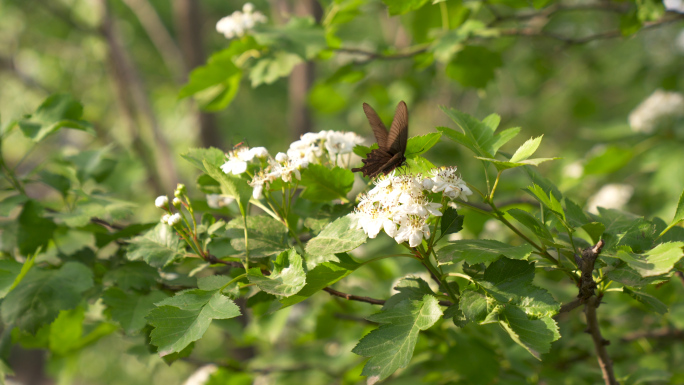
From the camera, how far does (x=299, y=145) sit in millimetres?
1023

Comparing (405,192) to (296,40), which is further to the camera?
(296,40)

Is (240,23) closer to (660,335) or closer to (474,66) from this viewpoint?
(474,66)

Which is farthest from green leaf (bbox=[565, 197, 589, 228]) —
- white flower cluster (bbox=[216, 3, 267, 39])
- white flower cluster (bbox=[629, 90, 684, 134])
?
white flower cluster (bbox=[629, 90, 684, 134])

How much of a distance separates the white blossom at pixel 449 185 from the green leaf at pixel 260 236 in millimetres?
326

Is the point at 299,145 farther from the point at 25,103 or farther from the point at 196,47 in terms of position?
the point at 25,103

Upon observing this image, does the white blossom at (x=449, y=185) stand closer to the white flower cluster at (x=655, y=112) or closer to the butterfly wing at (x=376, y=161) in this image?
the butterfly wing at (x=376, y=161)

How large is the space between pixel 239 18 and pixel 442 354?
50.9 inches

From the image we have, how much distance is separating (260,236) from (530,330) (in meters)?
0.52

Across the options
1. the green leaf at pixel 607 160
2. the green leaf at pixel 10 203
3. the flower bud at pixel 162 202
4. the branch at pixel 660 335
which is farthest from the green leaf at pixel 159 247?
the green leaf at pixel 607 160

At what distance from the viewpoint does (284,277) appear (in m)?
0.84

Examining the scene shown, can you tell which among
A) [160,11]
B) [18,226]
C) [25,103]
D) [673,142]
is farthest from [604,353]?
[160,11]

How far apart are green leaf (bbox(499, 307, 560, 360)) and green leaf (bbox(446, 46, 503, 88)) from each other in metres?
1.18

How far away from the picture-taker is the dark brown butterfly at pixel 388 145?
2.84ft

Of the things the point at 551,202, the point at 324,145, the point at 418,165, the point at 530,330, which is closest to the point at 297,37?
the point at 324,145
